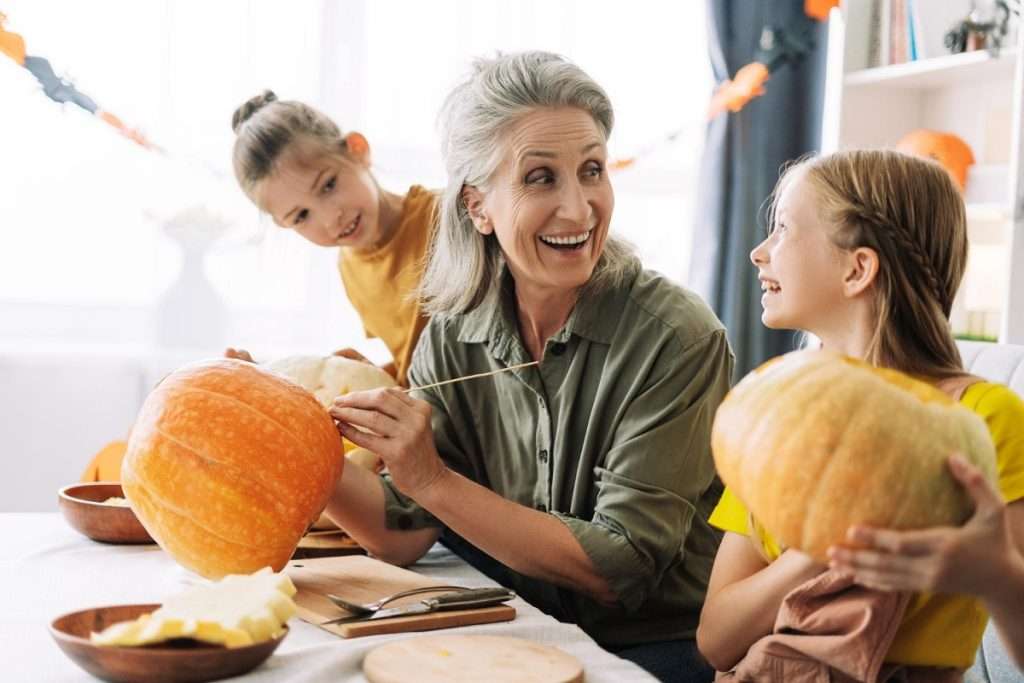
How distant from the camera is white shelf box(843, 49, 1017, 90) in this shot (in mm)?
3154

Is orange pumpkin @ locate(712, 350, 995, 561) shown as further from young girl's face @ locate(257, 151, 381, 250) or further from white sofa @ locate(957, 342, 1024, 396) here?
young girl's face @ locate(257, 151, 381, 250)

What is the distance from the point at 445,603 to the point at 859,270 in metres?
0.58

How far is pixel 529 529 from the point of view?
1477 millimetres

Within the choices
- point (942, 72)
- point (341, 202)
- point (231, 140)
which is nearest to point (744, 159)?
point (942, 72)

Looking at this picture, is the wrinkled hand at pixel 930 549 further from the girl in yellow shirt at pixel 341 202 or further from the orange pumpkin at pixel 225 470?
the girl in yellow shirt at pixel 341 202

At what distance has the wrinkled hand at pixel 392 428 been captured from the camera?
1.44 metres

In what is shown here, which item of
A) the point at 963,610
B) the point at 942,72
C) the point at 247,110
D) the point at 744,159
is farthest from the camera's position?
the point at 744,159

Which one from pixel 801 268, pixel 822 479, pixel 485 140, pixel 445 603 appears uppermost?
pixel 485 140

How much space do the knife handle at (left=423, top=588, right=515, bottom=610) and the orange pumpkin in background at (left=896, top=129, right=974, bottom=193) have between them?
242 cm

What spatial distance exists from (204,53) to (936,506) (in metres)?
2.89

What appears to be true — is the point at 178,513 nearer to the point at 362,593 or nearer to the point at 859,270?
the point at 362,593

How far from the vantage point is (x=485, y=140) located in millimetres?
1712

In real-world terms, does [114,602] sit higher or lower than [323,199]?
lower

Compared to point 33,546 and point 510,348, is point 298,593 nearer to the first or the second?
point 33,546
